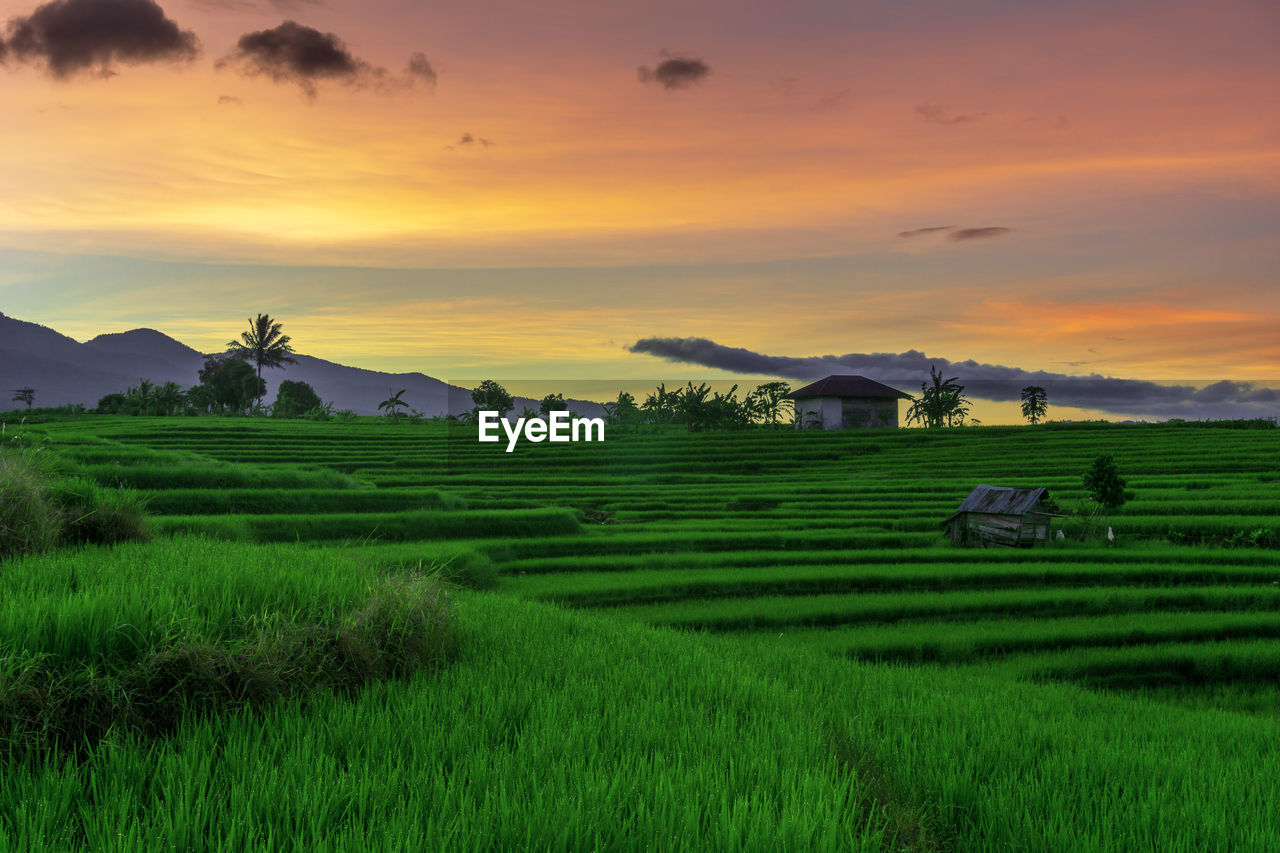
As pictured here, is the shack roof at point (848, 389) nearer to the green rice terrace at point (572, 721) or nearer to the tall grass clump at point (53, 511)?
the green rice terrace at point (572, 721)

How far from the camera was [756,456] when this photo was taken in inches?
2067

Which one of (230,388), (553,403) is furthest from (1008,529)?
(230,388)

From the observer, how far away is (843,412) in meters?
68.9

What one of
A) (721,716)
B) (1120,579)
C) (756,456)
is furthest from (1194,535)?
(756,456)

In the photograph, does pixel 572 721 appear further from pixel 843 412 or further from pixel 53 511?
pixel 843 412

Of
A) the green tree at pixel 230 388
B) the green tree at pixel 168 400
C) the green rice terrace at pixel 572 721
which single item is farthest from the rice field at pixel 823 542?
the green tree at pixel 230 388

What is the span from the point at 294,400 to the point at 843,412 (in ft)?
220

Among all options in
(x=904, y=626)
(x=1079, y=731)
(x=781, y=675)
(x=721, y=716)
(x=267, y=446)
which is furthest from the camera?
(x=267, y=446)

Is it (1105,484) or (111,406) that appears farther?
(111,406)

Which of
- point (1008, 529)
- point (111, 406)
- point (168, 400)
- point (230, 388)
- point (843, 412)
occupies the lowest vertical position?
point (1008, 529)

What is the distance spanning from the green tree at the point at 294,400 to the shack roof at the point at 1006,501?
76373 mm

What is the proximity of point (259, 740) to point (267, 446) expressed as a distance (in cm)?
5014

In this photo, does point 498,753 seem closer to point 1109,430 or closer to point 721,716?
point 721,716

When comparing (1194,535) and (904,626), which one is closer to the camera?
(904,626)
